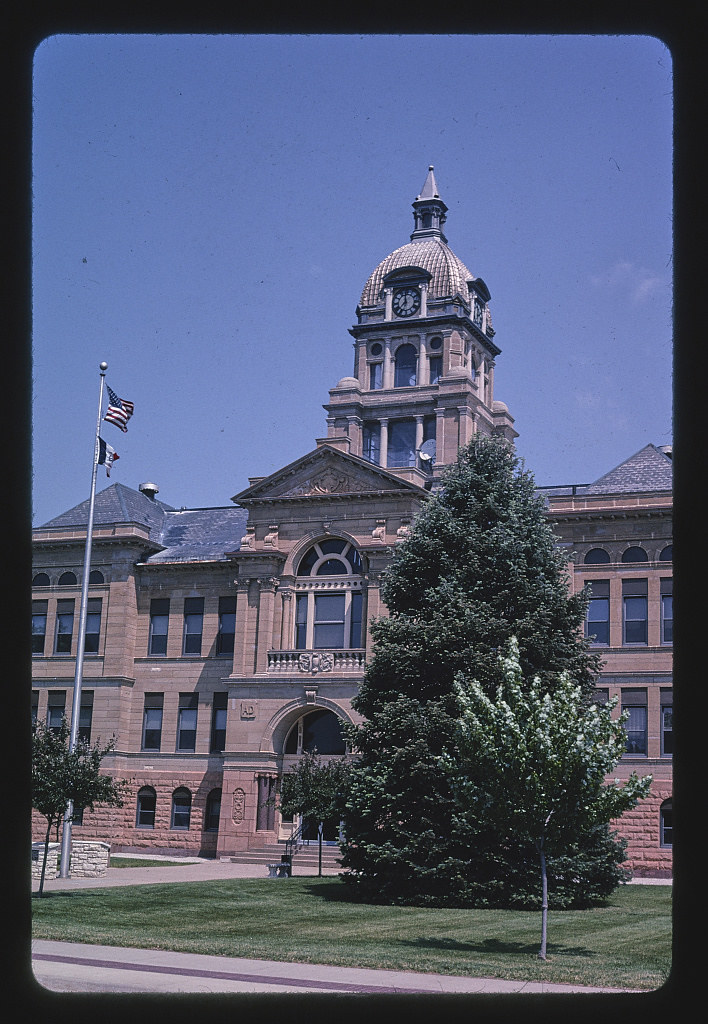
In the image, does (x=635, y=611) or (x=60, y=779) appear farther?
(x=635, y=611)

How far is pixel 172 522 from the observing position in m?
55.3

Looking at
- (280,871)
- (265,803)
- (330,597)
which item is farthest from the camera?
(330,597)

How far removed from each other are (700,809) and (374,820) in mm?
22532

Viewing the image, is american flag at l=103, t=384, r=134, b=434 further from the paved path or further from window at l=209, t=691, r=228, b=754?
the paved path

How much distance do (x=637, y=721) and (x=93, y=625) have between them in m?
23.3

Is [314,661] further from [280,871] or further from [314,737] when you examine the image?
[280,871]

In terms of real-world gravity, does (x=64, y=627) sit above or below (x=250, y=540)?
below

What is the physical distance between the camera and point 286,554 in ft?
154

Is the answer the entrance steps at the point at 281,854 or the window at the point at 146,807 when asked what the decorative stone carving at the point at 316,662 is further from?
the window at the point at 146,807

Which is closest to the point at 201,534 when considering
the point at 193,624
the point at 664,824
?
the point at 193,624

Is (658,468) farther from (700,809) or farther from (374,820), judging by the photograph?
(700,809)

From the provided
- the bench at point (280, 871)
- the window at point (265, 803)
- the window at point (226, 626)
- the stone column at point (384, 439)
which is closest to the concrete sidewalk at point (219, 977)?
the bench at point (280, 871)

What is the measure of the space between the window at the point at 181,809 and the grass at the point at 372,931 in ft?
61.6

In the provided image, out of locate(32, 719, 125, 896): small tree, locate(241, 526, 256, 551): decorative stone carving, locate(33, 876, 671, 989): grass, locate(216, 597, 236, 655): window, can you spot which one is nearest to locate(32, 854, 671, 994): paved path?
locate(33, 876, 671, 989): grass
